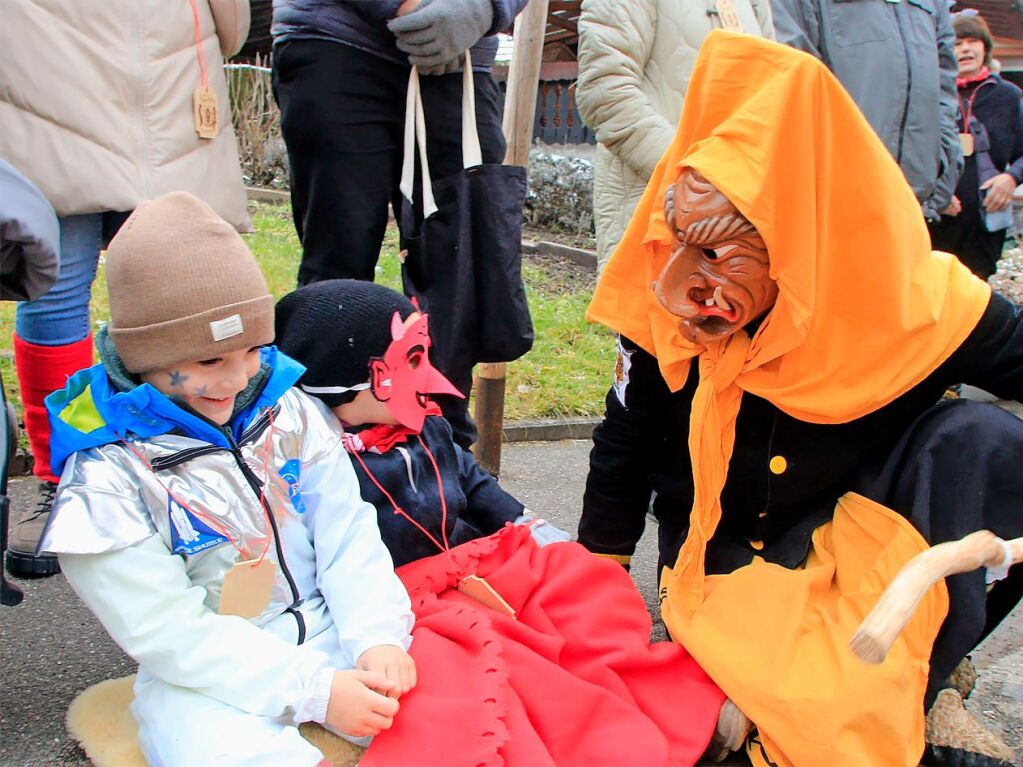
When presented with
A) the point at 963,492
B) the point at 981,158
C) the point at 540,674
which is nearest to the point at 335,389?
the point at 540,674

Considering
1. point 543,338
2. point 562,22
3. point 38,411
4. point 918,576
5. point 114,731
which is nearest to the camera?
point 918,576

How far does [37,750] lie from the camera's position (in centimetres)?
174

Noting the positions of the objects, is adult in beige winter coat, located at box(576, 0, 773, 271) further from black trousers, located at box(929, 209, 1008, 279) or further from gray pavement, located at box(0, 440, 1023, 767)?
black trousers, located at box(929, 209, 1008, 279)

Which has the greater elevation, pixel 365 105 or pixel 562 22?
pixel 365 105

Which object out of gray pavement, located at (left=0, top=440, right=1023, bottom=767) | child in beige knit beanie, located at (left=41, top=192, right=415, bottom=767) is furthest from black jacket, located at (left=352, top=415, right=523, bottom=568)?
gray pavement, located at (left=0, top=440, right=1023, bottom=767)

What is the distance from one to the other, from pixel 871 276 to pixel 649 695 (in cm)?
85

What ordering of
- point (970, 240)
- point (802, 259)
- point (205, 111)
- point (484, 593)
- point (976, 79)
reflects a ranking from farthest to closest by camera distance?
1. point (976, 79)
2. point (970, 240)
3. point (205, 111)
4. point (484, 593)
5. point (802, 259)

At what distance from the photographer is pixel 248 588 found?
1659 millimetres

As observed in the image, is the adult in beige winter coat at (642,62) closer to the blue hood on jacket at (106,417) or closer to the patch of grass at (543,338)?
the patch of grass at (543,338)

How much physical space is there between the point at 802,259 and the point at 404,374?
78 centimetres

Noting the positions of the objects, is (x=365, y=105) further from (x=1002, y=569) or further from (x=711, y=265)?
(x=1002, y=569)

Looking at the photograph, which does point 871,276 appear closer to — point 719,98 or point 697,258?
point 697,258

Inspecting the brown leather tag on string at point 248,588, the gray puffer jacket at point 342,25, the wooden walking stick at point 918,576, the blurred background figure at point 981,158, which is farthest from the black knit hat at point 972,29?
the brown leather tag on string at point 248,588

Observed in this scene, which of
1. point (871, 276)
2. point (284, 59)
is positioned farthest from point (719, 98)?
point (284, 59)
